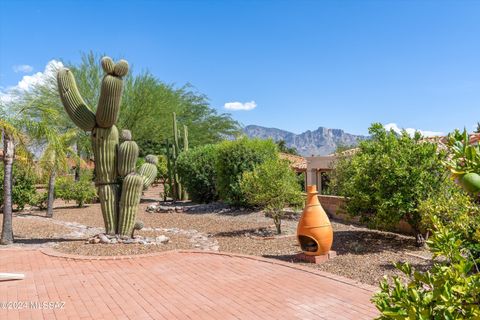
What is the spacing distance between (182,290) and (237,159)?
9.29 meters

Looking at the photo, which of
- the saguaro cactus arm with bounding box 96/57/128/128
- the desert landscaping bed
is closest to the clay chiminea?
the desert landscaping bed

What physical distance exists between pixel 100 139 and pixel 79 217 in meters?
7.39

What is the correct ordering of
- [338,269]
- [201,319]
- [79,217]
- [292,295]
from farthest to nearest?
1. [79,217]
2. [338,269]
3. [292,295]
4. [201,319]

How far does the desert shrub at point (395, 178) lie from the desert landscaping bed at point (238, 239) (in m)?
0.75

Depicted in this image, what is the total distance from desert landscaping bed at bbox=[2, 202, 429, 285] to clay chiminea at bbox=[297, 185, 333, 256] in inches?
11.6

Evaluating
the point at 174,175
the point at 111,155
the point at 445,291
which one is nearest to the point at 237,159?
the point at 174,175

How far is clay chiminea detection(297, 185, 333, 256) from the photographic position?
693 cm

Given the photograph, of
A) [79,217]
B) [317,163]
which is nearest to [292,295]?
[79,217]

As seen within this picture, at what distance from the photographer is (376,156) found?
8227 millimetres

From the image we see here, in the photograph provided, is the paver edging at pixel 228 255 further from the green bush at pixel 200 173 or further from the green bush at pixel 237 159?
the green bush at pixel 200 173

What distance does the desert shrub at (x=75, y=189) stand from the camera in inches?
734

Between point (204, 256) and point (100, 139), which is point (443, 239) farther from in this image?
point (100, 139)

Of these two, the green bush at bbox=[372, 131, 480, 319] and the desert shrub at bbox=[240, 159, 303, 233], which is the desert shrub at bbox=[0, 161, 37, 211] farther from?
the green bush at bbox=[372, 131, 480, 319]

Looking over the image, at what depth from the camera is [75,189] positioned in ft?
61.3
